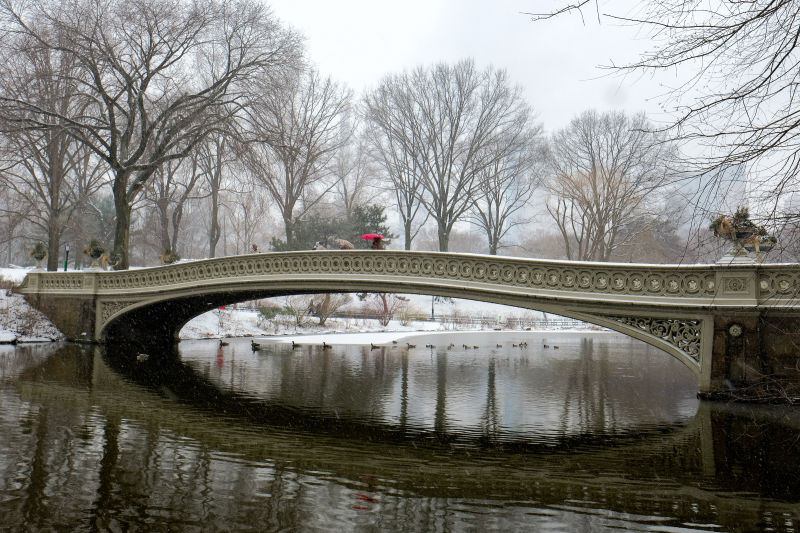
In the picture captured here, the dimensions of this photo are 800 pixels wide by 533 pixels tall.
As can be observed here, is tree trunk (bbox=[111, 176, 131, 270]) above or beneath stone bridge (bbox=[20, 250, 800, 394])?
above

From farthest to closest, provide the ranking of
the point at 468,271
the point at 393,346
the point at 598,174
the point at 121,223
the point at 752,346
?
the point at 598,174 → the point at 393,346 → the point at 121,223 → the point at 468,271 → the point at 752,346

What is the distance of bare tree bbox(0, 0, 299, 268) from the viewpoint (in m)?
19.2

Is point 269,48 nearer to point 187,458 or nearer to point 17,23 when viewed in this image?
point 17,23

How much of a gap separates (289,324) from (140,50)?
43.1ft

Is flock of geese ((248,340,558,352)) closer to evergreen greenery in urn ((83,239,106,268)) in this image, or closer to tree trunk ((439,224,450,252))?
evergreen greenery in urn ((83,239,106,268))

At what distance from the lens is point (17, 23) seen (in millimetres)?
20328

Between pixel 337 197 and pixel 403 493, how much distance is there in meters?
46.0

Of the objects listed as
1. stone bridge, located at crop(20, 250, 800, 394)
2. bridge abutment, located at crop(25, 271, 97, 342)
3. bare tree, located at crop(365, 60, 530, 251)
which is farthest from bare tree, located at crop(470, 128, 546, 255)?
bridge abutment, located at crop(25, 271, 97, 342)

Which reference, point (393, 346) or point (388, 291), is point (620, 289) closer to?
point (388, 291)

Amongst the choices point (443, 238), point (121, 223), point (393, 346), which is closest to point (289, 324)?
point (393, 346)

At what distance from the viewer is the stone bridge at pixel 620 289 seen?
1141cm

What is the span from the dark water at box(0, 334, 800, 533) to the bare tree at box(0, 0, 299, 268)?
8163mm

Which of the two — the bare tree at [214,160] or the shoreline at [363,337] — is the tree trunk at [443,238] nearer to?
the shoreline at [363,337]

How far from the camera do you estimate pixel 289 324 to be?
28781 millimetres
